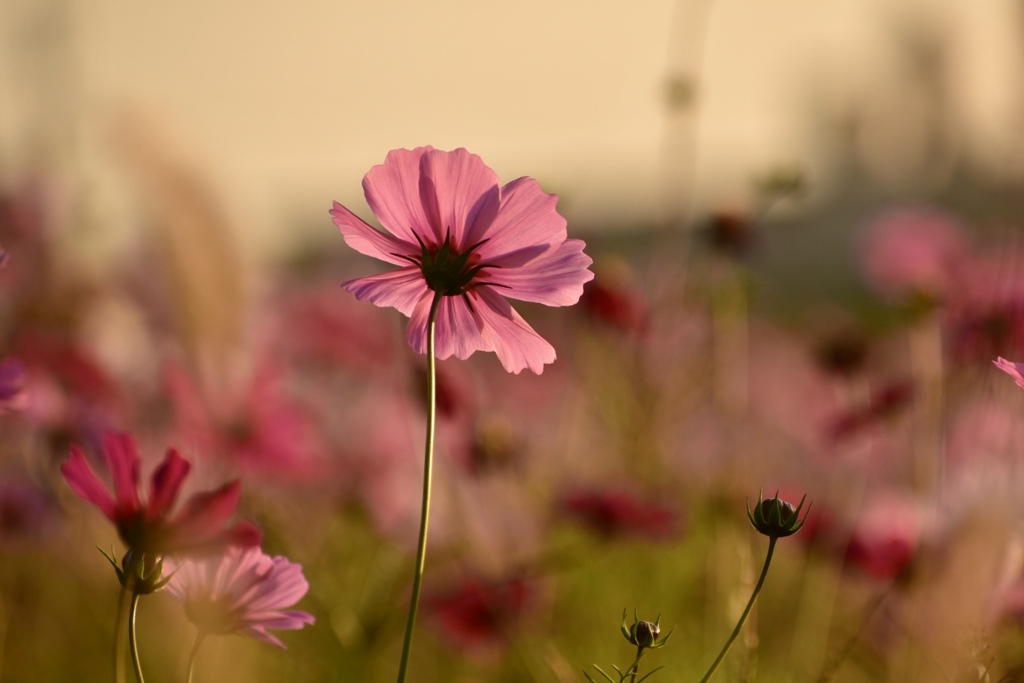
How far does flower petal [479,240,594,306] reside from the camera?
1.21ft

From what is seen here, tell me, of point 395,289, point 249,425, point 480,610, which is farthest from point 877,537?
point 395,289

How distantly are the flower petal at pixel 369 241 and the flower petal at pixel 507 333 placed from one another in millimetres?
30

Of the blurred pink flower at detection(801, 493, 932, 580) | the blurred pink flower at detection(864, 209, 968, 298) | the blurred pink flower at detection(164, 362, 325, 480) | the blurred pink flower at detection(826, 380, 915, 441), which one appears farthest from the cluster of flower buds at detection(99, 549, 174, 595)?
the blurred pink flower at detection(864, 209, 968, 298)

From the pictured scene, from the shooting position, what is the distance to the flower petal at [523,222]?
366 millimetres

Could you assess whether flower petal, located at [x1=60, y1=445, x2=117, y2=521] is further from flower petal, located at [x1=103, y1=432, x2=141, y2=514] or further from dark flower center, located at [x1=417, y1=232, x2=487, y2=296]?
dark flower center, located at [x1=417, y1=232, x2=487, y2=296]

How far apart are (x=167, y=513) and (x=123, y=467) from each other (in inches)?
0.8

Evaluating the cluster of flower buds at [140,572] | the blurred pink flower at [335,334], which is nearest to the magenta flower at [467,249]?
the cluster of flower buds at [140,572]

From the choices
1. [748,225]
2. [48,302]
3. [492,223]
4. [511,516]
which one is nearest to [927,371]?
[748,225]

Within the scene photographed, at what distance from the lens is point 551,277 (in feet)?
1.25

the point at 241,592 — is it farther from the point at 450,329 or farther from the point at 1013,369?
the point at 1013,369

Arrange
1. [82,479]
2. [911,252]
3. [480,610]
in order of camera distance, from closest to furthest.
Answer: [82,479]
[480,610]
[911,252]

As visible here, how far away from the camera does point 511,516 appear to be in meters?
1.05

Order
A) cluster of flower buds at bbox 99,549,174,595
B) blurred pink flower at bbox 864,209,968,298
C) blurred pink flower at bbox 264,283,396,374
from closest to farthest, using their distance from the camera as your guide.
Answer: cluster of flower buds at bbox 99,549,174,595 < blurred pink flower at bbox 864,209,968,298 < blurred pink flower at bbox 264,283,396,374

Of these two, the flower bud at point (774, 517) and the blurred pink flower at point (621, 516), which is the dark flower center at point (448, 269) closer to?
the flower bud at point (774, 517)
